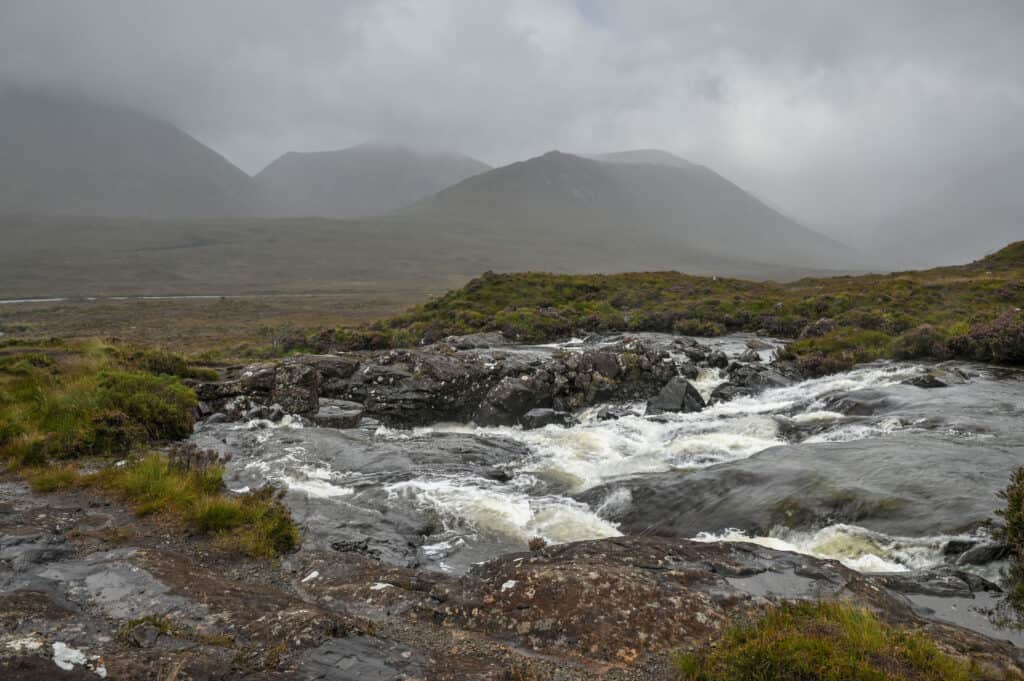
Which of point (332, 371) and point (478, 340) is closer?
point (332, 371)

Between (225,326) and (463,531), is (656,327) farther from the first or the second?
(225,326)

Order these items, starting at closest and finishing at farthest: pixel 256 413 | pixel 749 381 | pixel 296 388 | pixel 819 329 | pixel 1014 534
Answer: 1. pixel 1014 534
2. pixel 256 413
3. pixel 296 388
4. pixel 749 381
5. pixel 819 329

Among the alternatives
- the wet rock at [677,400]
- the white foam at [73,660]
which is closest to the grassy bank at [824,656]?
the white foam at [73,660]

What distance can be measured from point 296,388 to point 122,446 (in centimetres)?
693

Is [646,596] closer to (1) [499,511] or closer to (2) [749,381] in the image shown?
(1) [499,511]

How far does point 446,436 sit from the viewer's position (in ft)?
59.1

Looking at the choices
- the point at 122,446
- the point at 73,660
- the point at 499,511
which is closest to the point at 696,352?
the point at 499,511

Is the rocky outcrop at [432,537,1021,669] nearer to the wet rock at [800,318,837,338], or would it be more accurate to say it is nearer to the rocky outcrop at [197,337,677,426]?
the rocky outcrop at [197,337,677,426]

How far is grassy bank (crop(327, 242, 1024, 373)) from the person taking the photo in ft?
87.1

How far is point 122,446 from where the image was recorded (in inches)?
554

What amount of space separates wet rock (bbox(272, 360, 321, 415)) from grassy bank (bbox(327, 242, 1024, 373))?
50.0 feet

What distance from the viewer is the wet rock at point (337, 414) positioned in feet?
62.8

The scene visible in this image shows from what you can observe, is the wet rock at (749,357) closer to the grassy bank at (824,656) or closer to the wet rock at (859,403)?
the wet rock at (859,403)

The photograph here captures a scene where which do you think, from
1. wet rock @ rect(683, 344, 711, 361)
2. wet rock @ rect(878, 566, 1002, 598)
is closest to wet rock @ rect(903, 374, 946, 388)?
wet rock @ rect(683, 344, 711, 361)
